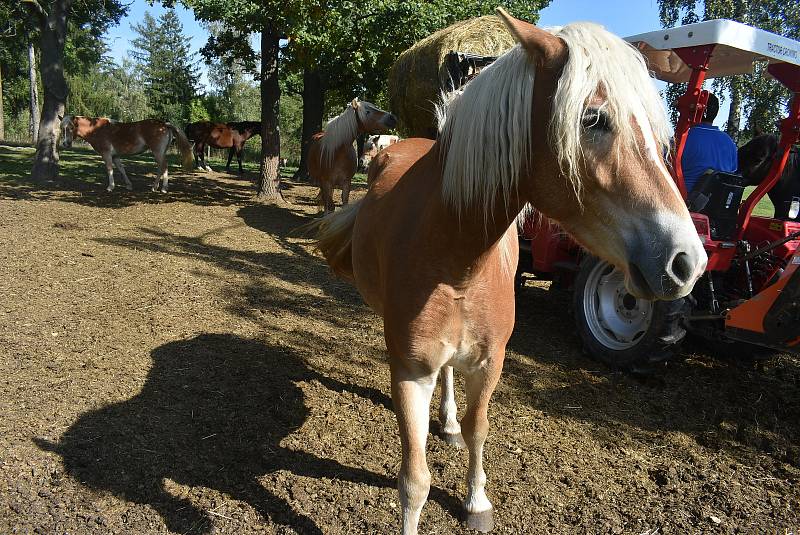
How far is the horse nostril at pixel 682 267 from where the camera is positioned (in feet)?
4.18

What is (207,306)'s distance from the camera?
5.02 meters

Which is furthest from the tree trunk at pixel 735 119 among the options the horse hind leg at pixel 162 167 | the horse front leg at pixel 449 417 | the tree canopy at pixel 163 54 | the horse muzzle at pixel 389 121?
the tree canopy at pixel 163 54

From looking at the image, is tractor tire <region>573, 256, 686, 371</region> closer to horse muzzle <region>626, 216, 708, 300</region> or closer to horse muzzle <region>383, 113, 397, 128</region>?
horse muzzle <region>626, 216, 708, 300</region>

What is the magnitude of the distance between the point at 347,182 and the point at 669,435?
6.97 meters

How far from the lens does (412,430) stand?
83.0 inches

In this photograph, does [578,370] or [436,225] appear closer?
[436,225]

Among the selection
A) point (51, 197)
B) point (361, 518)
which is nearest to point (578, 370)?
point (361, 518)

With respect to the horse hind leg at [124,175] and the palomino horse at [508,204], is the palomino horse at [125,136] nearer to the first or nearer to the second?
the horse hind leg at [124,175]

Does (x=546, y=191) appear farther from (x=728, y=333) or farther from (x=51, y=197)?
(x=51, y=197)

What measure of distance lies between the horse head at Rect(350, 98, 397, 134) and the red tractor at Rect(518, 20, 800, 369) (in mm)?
4694

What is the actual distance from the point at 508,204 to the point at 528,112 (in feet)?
0.98

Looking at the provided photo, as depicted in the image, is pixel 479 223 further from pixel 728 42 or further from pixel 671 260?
pixel 728 42

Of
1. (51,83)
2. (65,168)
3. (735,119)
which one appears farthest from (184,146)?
(735,119)

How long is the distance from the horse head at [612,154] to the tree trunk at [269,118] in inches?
380
